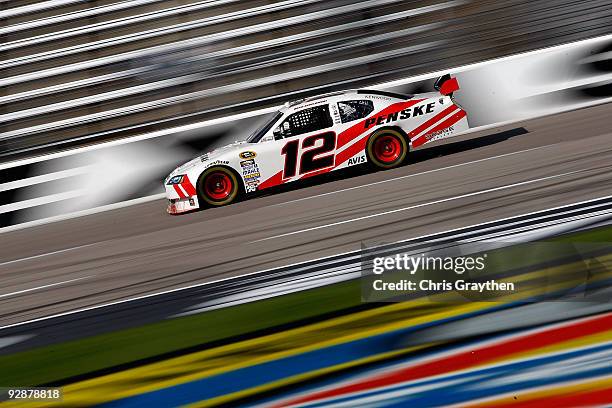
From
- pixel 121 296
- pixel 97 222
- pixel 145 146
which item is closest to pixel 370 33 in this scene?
pixel 145 146

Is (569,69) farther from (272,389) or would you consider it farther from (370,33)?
(272,389)

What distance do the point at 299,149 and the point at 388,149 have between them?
43.9 inches

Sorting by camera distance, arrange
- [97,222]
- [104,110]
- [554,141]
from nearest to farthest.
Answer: [554,141] → [97,222] → [104,110]

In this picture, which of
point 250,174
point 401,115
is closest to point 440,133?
point 401,115

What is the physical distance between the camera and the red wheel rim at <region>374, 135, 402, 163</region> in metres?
10.1

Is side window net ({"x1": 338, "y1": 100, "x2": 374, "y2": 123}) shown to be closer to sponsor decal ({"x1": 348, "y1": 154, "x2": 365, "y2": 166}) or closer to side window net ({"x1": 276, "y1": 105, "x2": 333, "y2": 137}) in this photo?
side window net ({"x1": 276, "y1": 105, "x2": 333, "y2": 137})

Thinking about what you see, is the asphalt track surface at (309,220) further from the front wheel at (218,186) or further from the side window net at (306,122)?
the side window net at (306,122)

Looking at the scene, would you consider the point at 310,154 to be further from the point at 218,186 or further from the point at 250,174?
the point at 218,186

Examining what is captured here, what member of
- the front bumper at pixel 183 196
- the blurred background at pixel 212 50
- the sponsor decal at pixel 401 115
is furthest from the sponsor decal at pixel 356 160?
the blurred background at pixel 212 50

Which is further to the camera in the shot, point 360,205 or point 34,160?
point 34,160

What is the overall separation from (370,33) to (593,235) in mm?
7779

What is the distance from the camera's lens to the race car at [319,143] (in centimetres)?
989

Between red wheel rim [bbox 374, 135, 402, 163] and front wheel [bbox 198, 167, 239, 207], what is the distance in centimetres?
175

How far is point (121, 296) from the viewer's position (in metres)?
7.12
